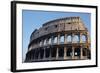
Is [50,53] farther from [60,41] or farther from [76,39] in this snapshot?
[76,39]

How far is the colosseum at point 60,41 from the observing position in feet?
4.99

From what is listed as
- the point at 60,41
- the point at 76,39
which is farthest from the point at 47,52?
the point at 76,39

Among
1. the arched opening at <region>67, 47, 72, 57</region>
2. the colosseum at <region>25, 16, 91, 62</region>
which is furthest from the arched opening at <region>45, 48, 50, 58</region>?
the arched opening at <region>67, 47, 72, 57</region>

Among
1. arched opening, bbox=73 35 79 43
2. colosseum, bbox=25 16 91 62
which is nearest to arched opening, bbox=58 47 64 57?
colosseum, bbox=25 16 91 62

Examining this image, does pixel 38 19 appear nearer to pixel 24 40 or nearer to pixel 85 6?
pixel 24 40

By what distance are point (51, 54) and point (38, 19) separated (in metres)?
0.28

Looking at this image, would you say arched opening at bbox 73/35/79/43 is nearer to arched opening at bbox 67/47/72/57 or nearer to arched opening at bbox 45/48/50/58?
arched opening at bbox 67/47/72/57

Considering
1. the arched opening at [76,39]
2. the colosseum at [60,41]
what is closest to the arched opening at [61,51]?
the colosseum at [60,41]

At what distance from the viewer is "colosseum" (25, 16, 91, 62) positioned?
59.9 inches

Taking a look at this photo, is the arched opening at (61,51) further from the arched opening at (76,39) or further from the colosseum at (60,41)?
the arched opening at (76,39)

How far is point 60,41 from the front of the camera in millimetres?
1590

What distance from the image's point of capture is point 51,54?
1.56 m

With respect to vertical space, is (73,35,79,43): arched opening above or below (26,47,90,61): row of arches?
above

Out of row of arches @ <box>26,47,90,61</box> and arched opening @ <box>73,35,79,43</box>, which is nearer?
row of arches @ <box>26,47,90,61</box>
